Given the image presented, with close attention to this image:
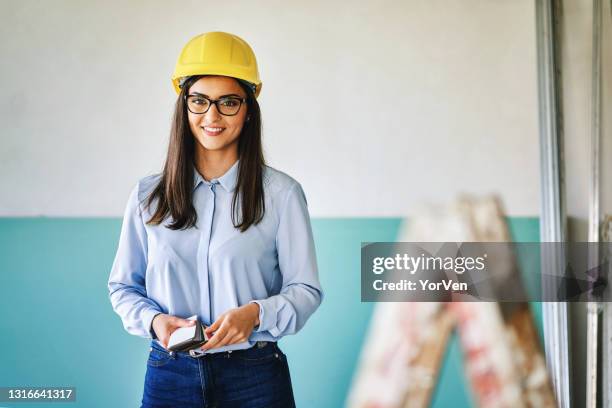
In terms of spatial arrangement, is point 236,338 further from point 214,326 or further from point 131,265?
point 131,265

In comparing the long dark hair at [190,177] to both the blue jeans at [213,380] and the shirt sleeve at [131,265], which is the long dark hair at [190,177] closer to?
the shirt sleeve at [131,265]

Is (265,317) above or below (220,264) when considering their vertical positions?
below

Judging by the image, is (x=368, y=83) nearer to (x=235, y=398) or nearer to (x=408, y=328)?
(x=408, y=328)

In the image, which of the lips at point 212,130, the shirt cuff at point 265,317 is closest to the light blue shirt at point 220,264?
the shirt cuff at point 265,317

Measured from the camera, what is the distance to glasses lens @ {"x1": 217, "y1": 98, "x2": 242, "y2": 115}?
2004 millimetres

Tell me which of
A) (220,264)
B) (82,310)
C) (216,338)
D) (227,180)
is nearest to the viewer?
(216,338)

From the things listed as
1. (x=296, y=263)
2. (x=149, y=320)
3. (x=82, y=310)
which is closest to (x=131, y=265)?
(x=149, y=320)

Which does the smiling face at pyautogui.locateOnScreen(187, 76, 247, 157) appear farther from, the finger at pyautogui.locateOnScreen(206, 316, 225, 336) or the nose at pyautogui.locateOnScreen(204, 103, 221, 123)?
the finger at pyautogui.locateOnScreen(206, 316, 225, 336)

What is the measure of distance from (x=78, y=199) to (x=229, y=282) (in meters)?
1.99

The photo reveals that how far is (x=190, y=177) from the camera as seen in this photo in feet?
6.68

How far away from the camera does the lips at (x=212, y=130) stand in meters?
1.99

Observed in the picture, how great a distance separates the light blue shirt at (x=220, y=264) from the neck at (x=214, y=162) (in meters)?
0.03

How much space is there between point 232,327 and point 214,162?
1.62 feet

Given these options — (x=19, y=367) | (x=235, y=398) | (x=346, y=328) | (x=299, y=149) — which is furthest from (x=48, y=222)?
(x=235, y=398)
